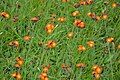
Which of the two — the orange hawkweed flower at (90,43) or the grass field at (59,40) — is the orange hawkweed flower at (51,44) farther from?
the orange hawkweed flower at (90,43)

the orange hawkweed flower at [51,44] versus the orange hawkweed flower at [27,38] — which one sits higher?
the orange hawkweed flower at [27,38]

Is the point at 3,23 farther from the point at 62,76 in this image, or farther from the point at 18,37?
the point at 62,76

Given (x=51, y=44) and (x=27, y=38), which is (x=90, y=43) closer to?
(x=51, y=44)

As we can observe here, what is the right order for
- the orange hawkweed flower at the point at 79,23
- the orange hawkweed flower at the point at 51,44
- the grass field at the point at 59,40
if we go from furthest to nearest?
the orange hawkweed flower at the point at 79,23, the orange hawkweed flower at the point at 51,44, the grass field at the point at 59,40

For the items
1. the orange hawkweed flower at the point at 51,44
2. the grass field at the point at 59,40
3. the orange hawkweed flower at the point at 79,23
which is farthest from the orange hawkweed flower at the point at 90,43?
the orange hawkweed flower at the point at 51,44

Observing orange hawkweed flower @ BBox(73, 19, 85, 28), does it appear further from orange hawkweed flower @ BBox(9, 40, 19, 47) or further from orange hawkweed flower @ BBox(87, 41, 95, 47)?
orange hawkweed flower @ BBox(9, 40, 19, 47)

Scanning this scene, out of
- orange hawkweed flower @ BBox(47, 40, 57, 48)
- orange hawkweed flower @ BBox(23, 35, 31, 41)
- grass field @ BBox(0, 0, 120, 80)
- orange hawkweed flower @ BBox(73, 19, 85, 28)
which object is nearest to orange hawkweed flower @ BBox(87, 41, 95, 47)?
grass field @ BBox(0, 0, 120, 80)

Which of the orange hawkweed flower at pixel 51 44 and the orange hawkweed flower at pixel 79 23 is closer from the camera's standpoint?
the orange hawkweed flower at pixel 51 44

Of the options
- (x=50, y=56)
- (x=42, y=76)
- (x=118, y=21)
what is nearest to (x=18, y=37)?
(x=50, y=56)
